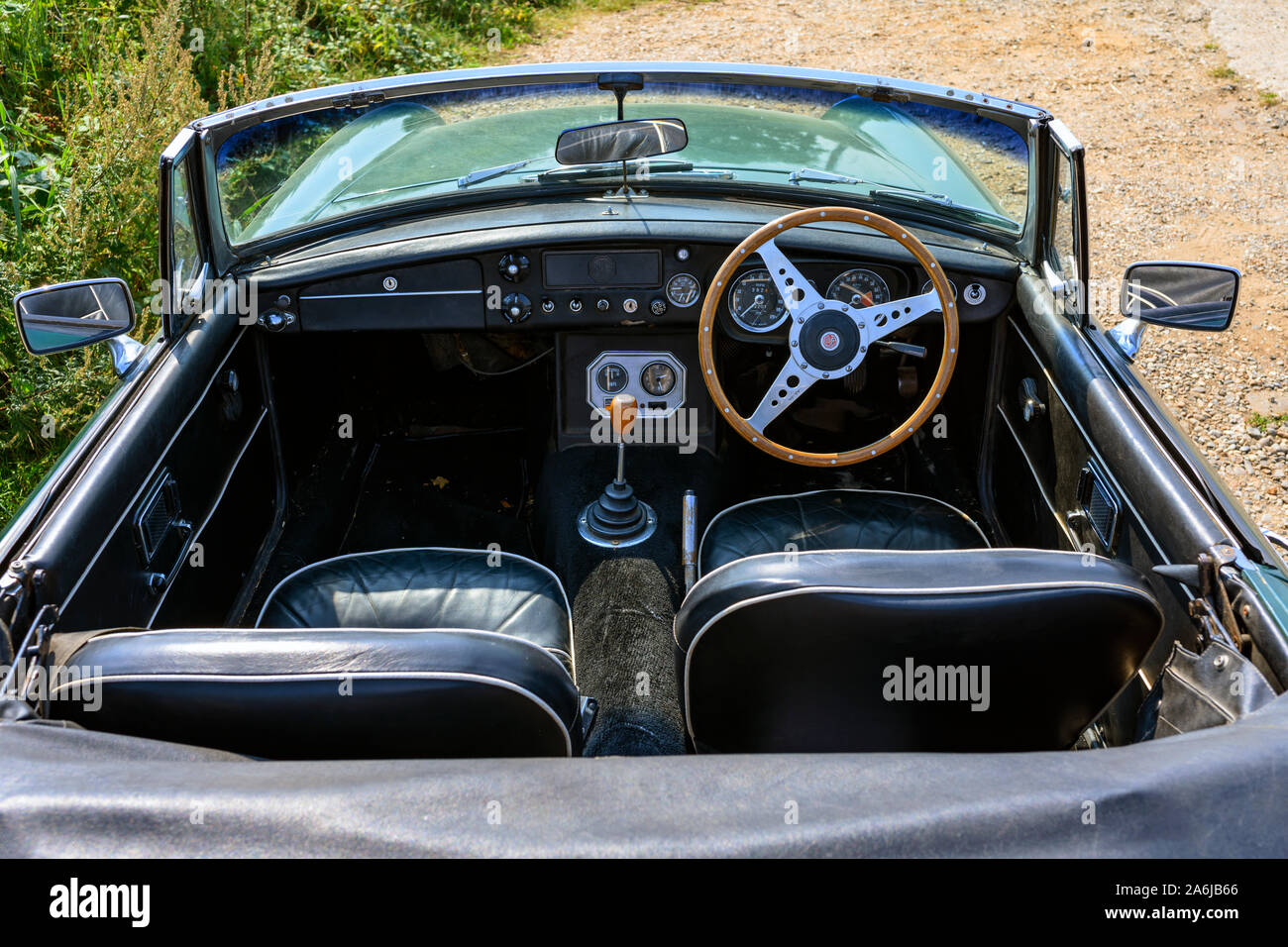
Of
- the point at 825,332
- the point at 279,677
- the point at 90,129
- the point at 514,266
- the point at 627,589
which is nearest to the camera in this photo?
the point at 279,677

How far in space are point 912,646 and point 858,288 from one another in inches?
70.2

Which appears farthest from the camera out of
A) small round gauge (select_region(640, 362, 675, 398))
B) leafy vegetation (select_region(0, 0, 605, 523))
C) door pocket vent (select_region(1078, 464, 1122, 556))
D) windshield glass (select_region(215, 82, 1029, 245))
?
leafy vegetation (select_region(0, 0, 605, 523))

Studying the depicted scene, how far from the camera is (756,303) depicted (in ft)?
10.6

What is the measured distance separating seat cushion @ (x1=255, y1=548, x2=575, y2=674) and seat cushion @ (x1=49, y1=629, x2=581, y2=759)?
907 mm

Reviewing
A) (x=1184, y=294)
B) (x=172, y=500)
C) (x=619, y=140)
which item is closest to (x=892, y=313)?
(x=1184, y=294)

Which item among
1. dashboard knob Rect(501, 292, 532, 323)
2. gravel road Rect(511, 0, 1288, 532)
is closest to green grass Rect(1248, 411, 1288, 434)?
gravel road Rect(511, 0, 1288, 532)

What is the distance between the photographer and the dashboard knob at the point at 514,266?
124 inches

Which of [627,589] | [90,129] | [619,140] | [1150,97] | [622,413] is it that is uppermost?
[1150,97]

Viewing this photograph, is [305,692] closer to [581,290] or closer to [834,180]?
[581,290]

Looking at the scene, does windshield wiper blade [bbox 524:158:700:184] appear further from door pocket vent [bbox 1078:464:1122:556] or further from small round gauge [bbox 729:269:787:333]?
door pocket vent [bbox 1078:464:1122:556]

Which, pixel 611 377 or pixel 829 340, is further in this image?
pixel 611 377

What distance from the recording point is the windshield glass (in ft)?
10.1
